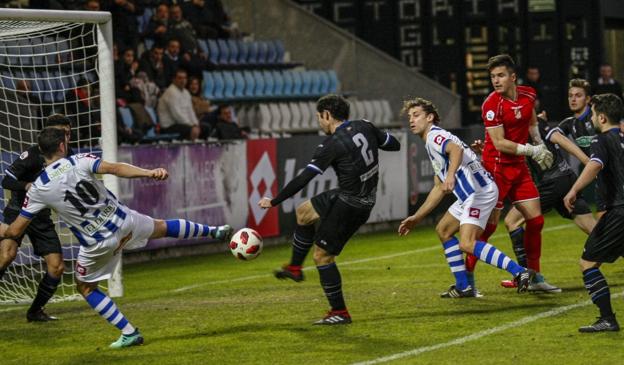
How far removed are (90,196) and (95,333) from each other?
60.1 inches

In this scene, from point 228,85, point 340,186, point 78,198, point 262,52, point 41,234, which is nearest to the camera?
point 78,198

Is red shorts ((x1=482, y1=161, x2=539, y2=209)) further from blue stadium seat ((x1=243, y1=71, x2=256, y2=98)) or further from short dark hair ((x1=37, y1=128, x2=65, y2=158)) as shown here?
blue stadium seat ((x1=243, y1=71, x2=256, y2=98))

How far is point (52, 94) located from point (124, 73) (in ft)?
12.4

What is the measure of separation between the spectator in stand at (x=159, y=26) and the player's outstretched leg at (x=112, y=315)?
12307 mm

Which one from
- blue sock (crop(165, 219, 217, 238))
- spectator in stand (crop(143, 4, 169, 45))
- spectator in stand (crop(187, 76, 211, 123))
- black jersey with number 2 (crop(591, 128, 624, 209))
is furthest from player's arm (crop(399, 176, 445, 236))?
spectator in stand (crop(143, 4, 169, 45))

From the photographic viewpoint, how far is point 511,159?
11789 millimetres

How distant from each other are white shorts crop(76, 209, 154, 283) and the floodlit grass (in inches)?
A: 22.6

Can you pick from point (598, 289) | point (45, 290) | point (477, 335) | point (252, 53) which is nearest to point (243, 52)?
point (252, 53)

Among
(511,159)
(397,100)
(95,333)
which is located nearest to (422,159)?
(397,100)

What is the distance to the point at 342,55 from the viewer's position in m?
26.1

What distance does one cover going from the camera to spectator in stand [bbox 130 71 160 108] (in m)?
20.2

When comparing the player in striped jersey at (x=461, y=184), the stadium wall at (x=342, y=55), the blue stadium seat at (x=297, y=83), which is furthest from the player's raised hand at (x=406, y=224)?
the stadium wall at (x=342, y=55)

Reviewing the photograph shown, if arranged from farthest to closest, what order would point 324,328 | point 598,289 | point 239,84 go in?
point 239,84, point 324,328, point 598,289

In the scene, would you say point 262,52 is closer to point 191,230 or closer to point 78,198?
point 191,230
